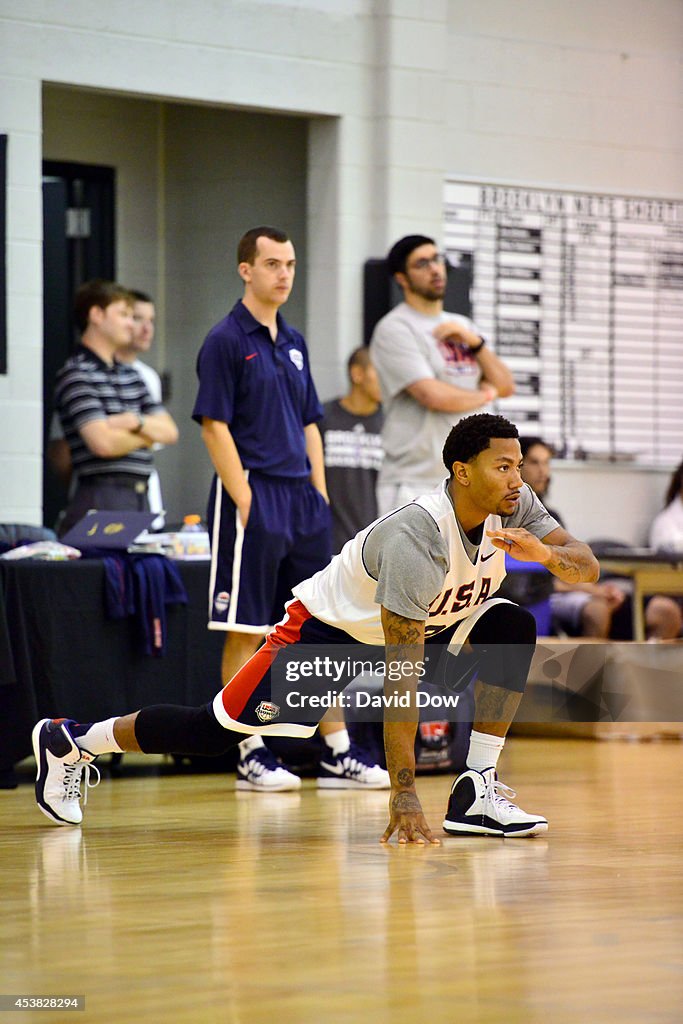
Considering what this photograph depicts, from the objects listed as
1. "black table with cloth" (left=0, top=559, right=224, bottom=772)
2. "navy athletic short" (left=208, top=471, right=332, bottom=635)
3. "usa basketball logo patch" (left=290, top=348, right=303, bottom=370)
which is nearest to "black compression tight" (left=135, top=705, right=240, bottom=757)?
"navy athletic short" (left=208, top=471, right=332, bottom=635)

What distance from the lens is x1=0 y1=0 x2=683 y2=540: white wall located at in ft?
21.6

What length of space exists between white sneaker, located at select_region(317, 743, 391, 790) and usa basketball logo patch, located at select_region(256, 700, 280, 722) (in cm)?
115

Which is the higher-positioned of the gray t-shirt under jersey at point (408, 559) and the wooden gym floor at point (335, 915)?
the gray t-shirt under jersey at point (408, 559)

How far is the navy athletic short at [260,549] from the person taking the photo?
4.68 meters

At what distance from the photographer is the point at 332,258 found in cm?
739

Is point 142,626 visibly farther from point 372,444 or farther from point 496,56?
point 496,56

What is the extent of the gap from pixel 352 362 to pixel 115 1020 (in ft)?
17.6

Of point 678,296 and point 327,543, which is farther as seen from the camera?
point 678,296

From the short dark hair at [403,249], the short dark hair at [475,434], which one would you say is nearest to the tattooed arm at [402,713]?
the short dark hair at [475,434]

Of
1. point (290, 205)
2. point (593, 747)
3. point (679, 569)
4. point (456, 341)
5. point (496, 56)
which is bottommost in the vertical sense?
point (593, 747)

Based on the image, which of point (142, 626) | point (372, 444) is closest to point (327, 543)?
point (142, 626)

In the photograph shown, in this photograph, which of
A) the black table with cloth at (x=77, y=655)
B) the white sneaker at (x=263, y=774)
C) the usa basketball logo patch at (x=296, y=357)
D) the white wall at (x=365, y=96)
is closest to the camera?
the white sneaker at (x=263, y=774)

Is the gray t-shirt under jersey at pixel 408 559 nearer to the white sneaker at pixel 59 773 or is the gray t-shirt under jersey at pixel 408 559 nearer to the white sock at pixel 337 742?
the white sneaker at pixel 59 773

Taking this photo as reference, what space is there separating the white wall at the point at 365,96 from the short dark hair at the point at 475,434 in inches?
134
